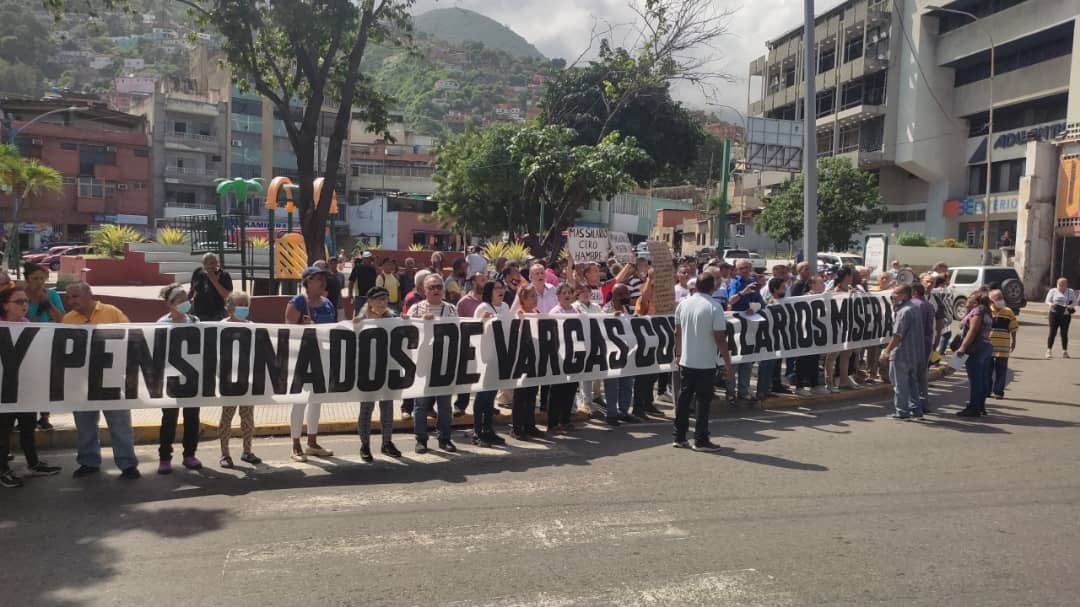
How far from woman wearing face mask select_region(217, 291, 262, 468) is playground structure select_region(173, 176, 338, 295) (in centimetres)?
910

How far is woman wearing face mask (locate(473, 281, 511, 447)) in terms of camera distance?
8570 millimetres

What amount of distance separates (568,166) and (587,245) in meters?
6.10

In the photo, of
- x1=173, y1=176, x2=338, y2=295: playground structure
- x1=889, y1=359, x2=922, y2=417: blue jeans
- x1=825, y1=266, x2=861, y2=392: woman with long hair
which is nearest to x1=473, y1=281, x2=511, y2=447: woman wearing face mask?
x1=889, y1=359, x2=922, y2=417: blue jeans

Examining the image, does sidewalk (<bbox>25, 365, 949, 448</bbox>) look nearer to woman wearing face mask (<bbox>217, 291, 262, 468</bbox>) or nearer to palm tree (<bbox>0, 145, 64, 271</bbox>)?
woman wearing face mask (<bbox>217, 291, 262, 468</bbox>)

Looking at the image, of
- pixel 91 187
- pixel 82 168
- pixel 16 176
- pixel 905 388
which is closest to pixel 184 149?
pixel 82 168

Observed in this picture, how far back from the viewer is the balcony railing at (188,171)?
58.6 meters

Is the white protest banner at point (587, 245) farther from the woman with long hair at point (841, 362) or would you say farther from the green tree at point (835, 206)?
the green tree at point (835, 206)

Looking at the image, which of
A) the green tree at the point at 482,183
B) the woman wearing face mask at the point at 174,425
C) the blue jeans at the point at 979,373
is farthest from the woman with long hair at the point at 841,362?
the green tree at the point at 482,183

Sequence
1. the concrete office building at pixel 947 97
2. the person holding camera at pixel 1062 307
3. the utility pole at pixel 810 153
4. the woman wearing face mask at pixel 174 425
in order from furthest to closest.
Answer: the concrete office building at pixel 947 97 < the person holding camera at pixel 1062 307 < the utility pole at pixel 810 153 < the woman wearing face mask at pixel 174 425

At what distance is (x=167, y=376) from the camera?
7363 millimetres

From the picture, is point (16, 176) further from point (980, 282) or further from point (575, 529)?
point (980, 282)

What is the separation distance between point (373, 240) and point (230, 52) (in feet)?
151

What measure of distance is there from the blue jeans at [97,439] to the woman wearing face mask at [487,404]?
3.20m

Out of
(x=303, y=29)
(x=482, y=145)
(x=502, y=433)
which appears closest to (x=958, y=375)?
(x=502, y=433)
